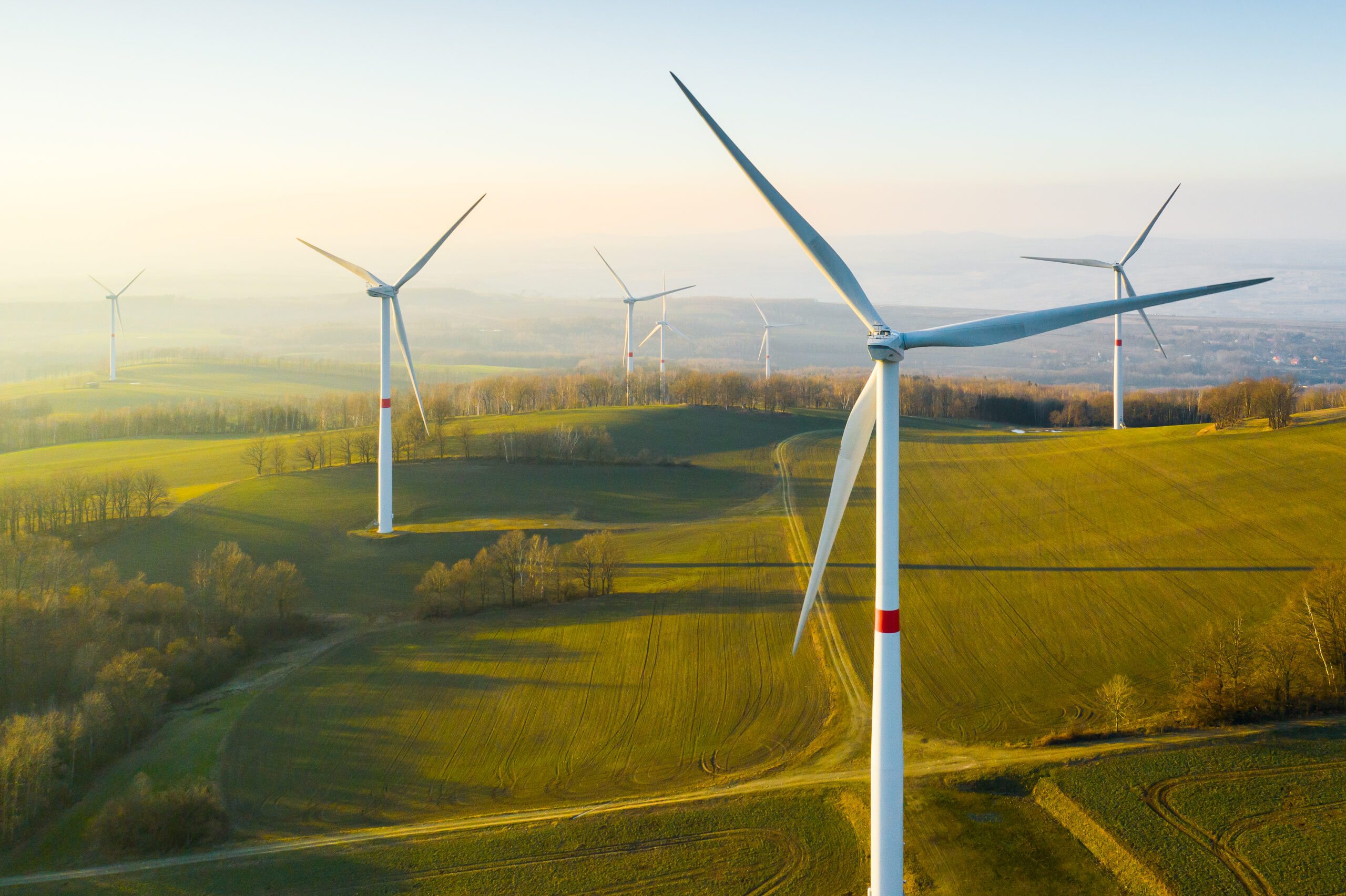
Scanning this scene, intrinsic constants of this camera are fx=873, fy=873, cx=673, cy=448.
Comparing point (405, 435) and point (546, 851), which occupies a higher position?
point (405, 435)

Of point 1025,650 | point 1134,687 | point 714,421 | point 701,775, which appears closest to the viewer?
point 701,775

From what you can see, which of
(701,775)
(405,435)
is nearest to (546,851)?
(701,775)

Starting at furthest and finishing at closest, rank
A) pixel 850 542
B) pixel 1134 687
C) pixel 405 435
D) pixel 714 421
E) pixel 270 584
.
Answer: pixel 714 421, pixel 405 435, pixel 850 542, pixel 270 584, pixel 1134 687

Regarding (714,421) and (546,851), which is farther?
(714,421)

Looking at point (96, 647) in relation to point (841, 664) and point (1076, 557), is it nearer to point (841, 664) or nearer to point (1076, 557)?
point (841, 664)

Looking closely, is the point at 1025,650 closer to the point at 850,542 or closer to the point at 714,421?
the point at 850,542

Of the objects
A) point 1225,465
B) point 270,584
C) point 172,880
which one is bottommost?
point 172,880

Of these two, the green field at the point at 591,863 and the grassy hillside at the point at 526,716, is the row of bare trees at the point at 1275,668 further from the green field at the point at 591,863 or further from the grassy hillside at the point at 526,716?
the green field at the point at 591,863
